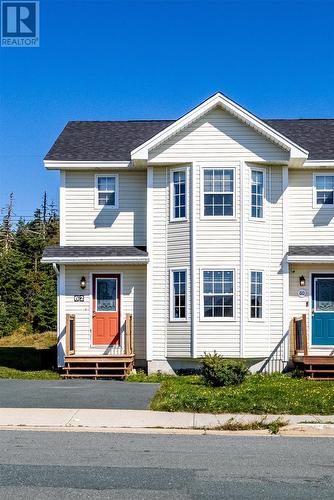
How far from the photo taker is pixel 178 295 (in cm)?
2123

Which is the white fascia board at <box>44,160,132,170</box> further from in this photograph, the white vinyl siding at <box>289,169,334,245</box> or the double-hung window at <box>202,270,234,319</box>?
the white vinyl siding at <box>289,169,334,245</box>

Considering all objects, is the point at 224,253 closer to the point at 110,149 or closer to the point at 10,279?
the point at 110,149

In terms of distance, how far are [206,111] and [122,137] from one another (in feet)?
12.3

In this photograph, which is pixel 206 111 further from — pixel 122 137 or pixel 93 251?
pixel 93 251

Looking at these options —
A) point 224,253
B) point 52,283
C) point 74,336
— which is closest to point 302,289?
point 224,253

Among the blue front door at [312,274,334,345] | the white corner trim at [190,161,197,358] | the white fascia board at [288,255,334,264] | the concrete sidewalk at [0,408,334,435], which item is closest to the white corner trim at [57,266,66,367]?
the white corner trim at [190,161,197,358]

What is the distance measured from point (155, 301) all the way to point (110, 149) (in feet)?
16.0

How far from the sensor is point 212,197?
69.3 feet

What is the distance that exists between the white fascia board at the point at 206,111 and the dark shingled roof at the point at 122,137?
126cm

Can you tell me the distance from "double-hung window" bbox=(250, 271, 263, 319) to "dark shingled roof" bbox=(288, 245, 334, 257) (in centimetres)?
114

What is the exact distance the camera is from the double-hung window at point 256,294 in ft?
69.4

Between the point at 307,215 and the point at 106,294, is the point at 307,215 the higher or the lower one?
the higher one

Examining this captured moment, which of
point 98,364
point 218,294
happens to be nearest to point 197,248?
point 218,294

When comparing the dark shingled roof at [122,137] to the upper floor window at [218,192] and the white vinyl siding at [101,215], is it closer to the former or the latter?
the white vinyl siding at [101,215]
